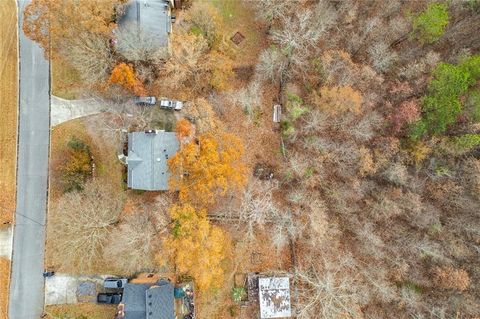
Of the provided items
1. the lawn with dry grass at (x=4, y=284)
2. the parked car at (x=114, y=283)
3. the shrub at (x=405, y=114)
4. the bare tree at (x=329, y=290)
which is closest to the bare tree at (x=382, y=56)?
the shrub at (x=405, y=114)

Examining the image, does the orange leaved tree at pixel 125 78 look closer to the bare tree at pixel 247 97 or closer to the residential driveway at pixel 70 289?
→ the bare tree at pixel 247 97

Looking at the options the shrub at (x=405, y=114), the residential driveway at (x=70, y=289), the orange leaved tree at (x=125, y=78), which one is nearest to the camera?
the shrub at (x=405, y=114)

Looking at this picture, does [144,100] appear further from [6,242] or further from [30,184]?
[6,242]

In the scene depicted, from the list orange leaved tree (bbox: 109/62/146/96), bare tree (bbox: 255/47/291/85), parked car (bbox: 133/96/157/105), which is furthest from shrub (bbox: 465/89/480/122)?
orange leaved tree (bbox: 109/62/146/96)

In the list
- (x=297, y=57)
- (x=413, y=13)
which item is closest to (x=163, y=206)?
(x=297, y=57)

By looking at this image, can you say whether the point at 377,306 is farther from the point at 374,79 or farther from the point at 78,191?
the point at 78,191
